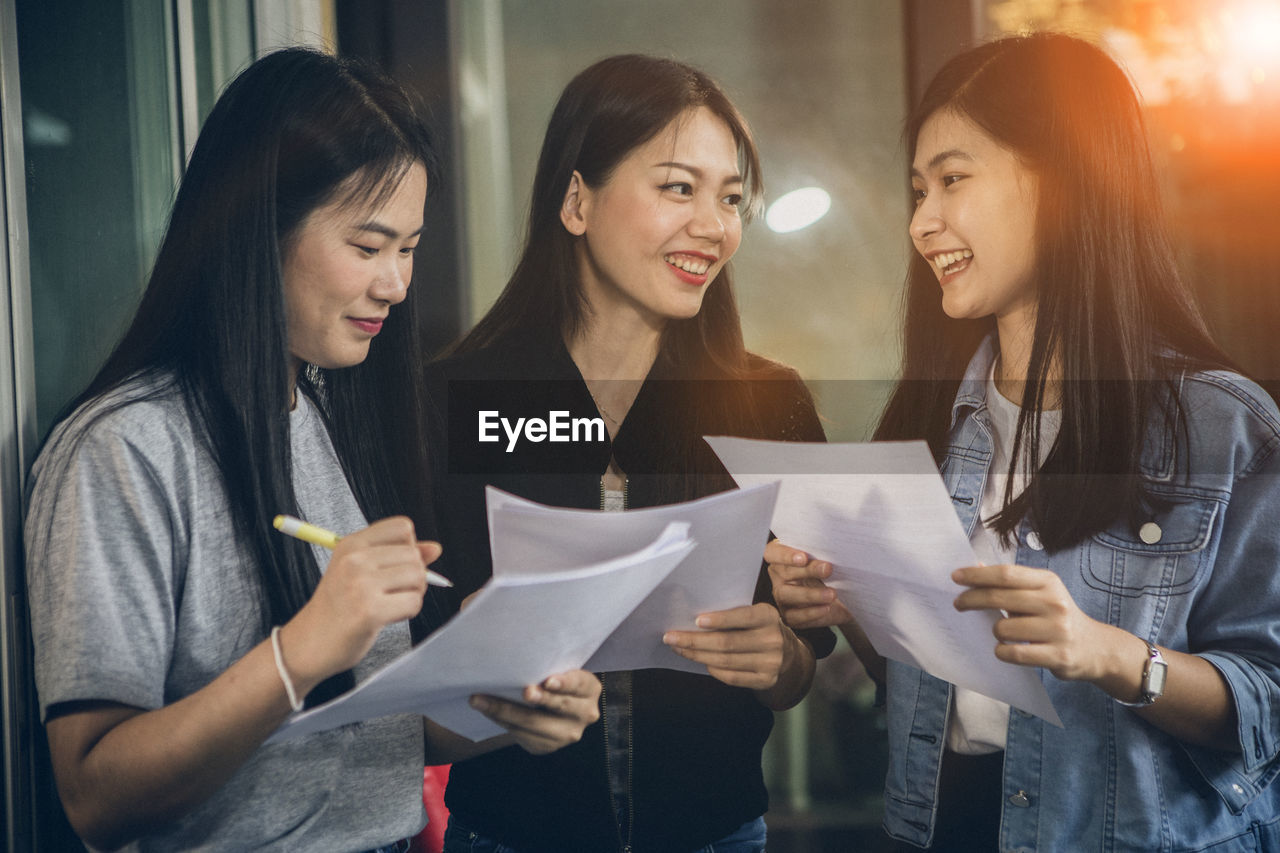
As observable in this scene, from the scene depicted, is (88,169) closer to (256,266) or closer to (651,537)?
(256,266)

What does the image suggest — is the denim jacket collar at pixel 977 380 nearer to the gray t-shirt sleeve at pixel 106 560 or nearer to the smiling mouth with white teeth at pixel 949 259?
the smiling mouth with white teeth at pixel 949 259

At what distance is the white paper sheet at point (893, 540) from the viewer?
74 cm

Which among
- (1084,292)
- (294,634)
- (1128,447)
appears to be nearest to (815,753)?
(1128,447)

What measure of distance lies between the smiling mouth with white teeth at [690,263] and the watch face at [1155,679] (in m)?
0.67

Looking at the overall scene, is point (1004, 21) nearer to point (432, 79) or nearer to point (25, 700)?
point (432, 79)

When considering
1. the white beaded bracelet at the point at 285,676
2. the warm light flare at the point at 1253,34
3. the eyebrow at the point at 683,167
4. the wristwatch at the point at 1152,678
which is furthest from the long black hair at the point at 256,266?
the warm light flare at the point at 1253,34

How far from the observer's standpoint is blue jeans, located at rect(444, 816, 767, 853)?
1.01m

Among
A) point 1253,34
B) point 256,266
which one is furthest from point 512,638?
point 1253,34

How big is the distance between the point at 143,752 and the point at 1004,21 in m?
1.32

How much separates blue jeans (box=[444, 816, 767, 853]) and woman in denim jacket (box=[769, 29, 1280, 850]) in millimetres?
159

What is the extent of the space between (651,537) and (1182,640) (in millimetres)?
568

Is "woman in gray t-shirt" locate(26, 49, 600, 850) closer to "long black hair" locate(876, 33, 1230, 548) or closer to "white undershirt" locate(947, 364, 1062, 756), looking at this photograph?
"white undershirt" locate(947, 364, 1062, 756)

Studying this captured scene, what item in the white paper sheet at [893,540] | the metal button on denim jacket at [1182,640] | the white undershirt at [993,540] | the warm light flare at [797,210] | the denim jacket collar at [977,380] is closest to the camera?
the white paper sheet at [893,540]

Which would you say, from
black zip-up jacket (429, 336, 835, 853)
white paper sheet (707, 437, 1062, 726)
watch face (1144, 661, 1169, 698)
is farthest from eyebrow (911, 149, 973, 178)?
watch face (1144, 661, 1169, 698)
